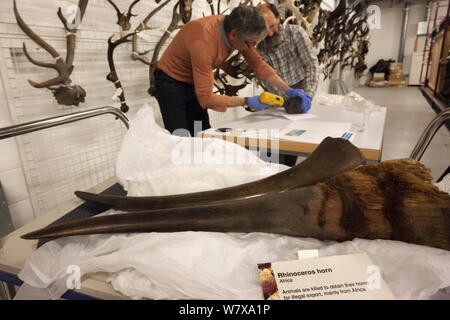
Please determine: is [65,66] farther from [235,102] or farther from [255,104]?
[255,104]

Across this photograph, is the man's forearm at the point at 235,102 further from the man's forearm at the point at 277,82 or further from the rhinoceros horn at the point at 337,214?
the rhinoceros horn at the point at 337,214

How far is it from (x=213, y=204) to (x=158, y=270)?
188 mm

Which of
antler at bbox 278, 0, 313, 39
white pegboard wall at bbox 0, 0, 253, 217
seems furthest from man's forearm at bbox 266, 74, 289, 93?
antler at bbox 278, 0, 313, 39

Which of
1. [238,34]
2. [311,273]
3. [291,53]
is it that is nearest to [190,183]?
[311,273]

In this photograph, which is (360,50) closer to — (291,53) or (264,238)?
(291,53)

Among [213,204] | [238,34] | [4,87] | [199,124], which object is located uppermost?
[238,34]

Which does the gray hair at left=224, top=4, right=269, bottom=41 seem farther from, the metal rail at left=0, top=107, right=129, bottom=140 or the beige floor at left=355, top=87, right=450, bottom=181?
the beige floor at left=355, top=87, right=450, bottom=181

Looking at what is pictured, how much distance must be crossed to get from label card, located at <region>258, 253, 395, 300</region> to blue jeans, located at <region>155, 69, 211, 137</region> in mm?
1481

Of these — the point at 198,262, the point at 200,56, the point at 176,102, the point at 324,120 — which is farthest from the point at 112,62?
the point at 198,262

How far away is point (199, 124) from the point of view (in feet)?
7.53

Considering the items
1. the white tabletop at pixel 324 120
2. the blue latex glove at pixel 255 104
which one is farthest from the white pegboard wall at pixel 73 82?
the blue latex glove at pixel 255 104

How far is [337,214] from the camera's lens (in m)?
0.62

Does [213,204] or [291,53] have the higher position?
[291,53]

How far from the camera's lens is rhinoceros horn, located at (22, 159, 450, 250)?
587 millimetres
